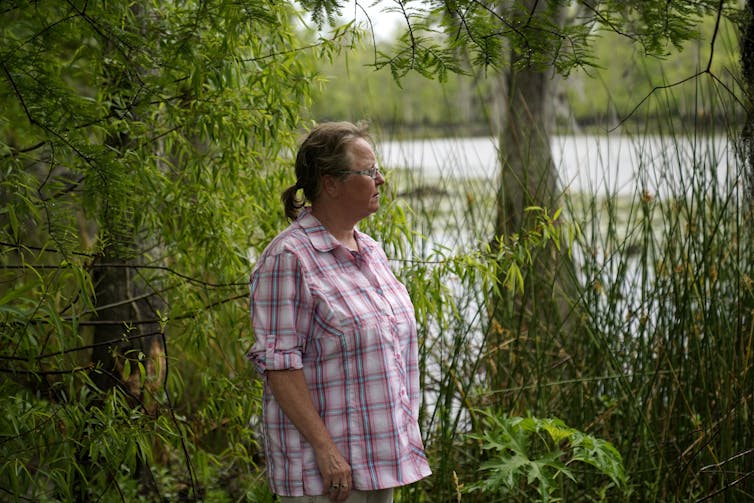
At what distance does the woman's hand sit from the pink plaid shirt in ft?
0.07

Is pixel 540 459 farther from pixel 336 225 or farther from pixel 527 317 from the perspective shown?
pixel 527 317

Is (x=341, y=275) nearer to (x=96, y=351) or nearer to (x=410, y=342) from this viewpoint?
(x=410, y=342)

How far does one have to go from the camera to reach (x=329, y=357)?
1.73 m

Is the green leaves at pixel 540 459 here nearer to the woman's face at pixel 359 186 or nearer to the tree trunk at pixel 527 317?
the tree trunk at pixel 527 317

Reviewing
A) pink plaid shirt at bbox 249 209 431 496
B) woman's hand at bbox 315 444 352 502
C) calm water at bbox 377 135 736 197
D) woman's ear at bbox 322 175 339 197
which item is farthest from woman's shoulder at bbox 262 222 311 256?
calm water at bbox 377 135 736 197

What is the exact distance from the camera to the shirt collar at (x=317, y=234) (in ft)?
5.83

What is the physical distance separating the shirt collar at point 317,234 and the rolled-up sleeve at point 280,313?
0.08 m

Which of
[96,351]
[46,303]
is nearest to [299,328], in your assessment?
[46,303]

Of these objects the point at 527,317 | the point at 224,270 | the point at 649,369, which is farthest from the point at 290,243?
the point at 527,317

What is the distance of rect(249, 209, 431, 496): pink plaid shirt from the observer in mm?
1709

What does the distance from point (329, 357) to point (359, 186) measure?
0.36m

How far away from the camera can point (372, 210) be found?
1.85m

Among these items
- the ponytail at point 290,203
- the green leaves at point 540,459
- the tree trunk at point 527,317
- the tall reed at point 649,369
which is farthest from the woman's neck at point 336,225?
the tree trunk at point 527,317

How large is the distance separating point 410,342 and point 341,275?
22 cm
